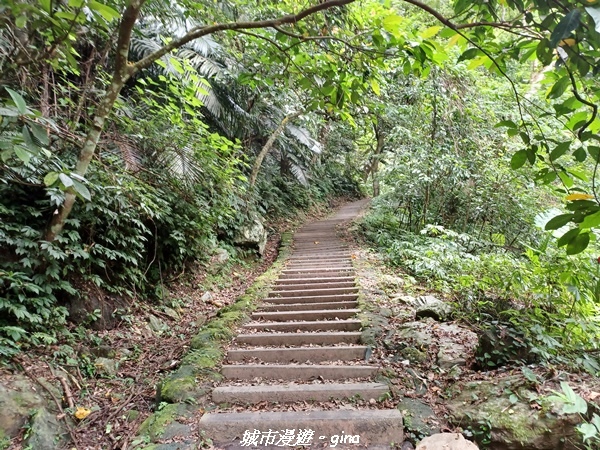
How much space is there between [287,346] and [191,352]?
3.40ft

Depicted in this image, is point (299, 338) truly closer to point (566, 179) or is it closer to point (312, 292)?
point (312, 292)

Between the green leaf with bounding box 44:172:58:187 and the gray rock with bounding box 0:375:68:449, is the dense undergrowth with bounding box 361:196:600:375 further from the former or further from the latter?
the gray rock with bounding box 0:375:68:449

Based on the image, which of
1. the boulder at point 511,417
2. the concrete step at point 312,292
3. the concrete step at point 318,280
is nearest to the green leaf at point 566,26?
the boulder at point 511,417

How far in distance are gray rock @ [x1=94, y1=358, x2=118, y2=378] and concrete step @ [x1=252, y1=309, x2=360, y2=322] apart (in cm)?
181

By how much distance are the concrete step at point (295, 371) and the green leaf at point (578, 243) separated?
225 cm

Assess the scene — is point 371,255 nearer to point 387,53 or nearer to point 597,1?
point 387,53

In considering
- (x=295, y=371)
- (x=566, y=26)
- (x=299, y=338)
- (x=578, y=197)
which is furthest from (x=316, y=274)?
(x=566, y=26)

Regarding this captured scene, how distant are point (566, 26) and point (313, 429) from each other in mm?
2686

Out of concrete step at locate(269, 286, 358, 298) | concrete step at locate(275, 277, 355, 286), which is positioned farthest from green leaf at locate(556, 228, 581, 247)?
concrete step at locate(275, 277, 355, 286)

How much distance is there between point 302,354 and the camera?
3.66m

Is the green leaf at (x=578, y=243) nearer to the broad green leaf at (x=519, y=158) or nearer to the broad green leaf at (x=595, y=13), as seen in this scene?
the broad green leaf at (x=519, y=158)

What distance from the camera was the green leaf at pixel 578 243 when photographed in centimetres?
131

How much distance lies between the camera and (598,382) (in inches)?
95.1

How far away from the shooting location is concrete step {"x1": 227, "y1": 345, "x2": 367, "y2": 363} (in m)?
3.59
